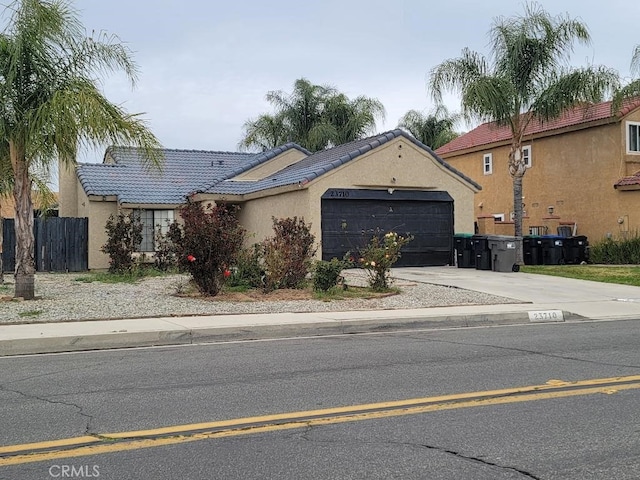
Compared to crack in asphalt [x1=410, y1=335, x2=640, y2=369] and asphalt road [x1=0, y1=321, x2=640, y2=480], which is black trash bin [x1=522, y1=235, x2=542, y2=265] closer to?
crack in asphalt [x1=410, y1=335, x2=640, y2=369]

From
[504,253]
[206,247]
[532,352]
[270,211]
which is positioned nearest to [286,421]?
[532,352]

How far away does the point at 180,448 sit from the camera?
520 centimetres

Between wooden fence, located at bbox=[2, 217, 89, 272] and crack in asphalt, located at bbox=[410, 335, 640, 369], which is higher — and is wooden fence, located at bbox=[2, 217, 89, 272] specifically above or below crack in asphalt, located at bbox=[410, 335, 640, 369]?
above

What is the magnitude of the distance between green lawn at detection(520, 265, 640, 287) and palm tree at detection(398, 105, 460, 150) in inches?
977

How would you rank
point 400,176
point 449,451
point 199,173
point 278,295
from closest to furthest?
point 449,451, point 278,295, point 400,176, point 199,173

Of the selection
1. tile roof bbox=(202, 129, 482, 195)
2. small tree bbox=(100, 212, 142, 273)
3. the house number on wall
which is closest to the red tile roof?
tile roof bbox=(202, 129, 482, 195)

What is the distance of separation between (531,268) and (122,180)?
50.0 ft

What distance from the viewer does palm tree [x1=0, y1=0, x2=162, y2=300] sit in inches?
520

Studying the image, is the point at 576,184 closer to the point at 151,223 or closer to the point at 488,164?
the point at 488,164

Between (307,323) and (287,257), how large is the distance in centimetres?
497

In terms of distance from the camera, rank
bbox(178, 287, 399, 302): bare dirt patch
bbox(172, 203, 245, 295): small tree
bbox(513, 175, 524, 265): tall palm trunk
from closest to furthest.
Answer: bbox(178, 287, 399, 302): bare dirt patch < bbox(172, 203, 245, 295): small tree < bbox(513, 175, 524, 265): tall palm trunk

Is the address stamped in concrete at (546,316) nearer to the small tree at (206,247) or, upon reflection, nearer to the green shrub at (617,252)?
the small tree at (206,247)

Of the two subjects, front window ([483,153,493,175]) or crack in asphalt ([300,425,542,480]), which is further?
front window ([483,153,493,175])

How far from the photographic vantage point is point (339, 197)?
22.7 m
